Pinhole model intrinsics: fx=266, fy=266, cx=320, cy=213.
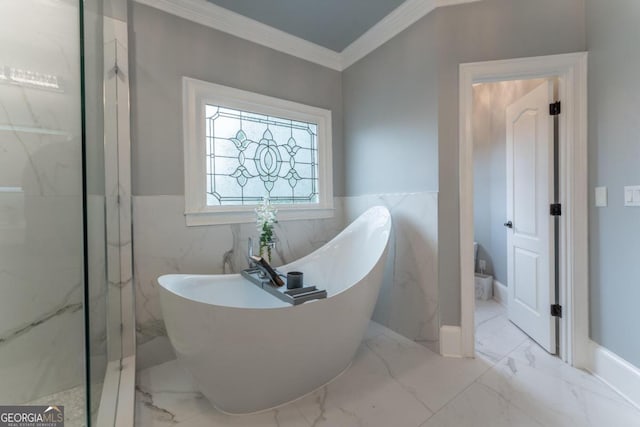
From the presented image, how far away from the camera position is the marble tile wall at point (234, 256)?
1.78 metres

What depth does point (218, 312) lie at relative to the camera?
1.13 meters

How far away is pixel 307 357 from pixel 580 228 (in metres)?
1.83

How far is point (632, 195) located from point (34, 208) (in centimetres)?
300

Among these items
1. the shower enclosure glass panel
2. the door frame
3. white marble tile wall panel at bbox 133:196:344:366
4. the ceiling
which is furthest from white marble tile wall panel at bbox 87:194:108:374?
the door frame

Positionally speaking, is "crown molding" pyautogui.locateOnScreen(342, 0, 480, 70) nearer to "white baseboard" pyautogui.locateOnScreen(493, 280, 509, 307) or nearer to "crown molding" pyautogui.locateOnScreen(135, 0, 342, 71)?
"crown molding" pyautogui.locateOnScreen(135, 0, 342, 71)

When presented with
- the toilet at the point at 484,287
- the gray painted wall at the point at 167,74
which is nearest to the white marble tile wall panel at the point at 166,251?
the gray painted wall at the point at 167,74

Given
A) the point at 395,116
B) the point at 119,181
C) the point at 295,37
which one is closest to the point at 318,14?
the point at 295,37

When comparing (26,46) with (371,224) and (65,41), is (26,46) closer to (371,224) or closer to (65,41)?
(65,41)

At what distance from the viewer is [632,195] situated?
136cm

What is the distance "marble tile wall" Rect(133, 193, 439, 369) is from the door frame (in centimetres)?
21

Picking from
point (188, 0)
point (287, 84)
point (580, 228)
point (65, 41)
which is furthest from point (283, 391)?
point (188, 0)

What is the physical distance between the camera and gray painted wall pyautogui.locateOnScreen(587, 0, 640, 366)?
4.47 ft

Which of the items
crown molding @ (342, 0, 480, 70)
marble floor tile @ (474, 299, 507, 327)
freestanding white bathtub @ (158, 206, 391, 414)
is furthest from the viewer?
marble floor tile @ (474, 299, 507, 327)

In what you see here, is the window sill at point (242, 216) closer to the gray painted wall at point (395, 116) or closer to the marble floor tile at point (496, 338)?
the gray painted wall at point (395, 116)
